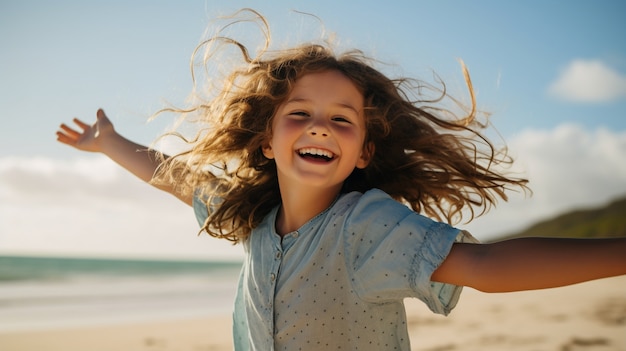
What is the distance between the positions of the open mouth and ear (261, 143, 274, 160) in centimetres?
37

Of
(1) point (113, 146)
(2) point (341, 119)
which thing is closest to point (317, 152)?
(2) point (341, 119)

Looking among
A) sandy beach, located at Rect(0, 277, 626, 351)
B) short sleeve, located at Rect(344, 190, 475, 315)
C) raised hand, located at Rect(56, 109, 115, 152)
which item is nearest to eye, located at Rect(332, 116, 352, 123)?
short sleeve, located at Rect(344, 190, 475, 315)

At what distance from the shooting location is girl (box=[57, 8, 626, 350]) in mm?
1896

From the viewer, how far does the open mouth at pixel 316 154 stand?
7.95 feet

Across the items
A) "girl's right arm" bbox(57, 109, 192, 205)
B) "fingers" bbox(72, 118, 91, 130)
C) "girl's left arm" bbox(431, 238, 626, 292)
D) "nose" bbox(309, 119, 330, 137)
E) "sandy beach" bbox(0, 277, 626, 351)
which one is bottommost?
"girl's left arm" bbox(431, 238, 626, 292)

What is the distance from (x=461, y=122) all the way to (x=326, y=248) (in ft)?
3.15

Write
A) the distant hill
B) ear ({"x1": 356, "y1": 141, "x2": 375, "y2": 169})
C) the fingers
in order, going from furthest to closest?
the distant hill → the fingers → ear ({"x1": 356, "y1": 141, "x2": 375, "y2": 169})

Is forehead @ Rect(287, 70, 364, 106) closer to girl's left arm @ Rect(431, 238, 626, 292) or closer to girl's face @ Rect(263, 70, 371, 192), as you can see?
girl's face @ Rect(263, 70, 371, 192)

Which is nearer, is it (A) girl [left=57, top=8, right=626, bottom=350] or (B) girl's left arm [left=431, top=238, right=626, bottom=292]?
(B) girl's left arm [left=431, top=238, right=626, bottom=292]

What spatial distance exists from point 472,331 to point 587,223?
2686 centimetres

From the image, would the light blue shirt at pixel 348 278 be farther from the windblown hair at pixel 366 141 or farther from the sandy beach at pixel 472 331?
the sandy beach at pixel 472 331

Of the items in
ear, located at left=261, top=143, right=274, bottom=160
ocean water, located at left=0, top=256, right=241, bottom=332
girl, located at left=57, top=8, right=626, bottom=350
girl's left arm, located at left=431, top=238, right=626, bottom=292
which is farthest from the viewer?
ocean water, located at left=0, top=256, right=241, bottom=332

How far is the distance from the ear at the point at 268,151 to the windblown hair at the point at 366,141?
35mm

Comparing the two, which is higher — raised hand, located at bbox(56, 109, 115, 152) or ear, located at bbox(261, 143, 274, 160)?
raised hand, located at bbox(56, 109, 115, 152)
